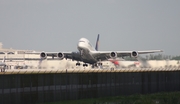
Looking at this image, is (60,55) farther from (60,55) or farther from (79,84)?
(79,84)

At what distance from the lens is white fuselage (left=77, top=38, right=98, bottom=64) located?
99.2m

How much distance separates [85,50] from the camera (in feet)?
326

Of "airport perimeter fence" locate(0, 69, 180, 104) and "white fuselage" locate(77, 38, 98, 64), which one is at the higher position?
"white fuselage" locate(77, 38, 98, 64)

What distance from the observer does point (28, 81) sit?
2200 inches

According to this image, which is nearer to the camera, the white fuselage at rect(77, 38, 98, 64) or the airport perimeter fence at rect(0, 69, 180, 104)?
the airport perimeter fence at rect(0, 69, 180, 104)

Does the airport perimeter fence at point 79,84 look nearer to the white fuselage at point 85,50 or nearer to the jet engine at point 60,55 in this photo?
the white fuselage at point 85,50

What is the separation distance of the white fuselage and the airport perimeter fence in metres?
24.9

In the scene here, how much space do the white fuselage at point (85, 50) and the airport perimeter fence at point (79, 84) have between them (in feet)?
81.5

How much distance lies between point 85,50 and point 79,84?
1410 inches

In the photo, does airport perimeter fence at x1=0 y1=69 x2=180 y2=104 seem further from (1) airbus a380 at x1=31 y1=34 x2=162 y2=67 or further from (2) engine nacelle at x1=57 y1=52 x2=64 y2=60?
(2) engine nacelle at x1=57 y1=52 x2=64 y2=60

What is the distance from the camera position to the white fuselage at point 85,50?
99250 millimetres

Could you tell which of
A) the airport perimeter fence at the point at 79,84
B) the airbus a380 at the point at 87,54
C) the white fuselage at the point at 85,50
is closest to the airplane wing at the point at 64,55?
the airbus a380 at the point at 87,54

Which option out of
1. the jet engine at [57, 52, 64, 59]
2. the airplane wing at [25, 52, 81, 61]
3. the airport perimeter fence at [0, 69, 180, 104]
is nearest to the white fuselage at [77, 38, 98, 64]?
the airplane wing at [25, 52, 81, 61]

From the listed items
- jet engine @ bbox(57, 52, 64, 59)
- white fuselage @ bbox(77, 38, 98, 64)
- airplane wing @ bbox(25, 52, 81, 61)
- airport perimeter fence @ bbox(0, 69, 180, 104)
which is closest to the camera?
airport perimeter fence @ bbox(0, 69, 180, 104)
